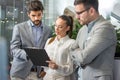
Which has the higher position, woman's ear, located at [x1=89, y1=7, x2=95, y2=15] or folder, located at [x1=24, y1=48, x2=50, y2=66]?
woman's ear, located at [x1=89, y1=7, x2=95, y2=15]

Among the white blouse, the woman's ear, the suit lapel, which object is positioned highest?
the woman's ear

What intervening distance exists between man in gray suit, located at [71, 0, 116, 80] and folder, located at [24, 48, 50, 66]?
0.90ft

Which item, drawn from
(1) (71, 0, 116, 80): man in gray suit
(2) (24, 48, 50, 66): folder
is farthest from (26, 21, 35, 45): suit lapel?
(1) (71, 0, 116, 80): man in gray suit

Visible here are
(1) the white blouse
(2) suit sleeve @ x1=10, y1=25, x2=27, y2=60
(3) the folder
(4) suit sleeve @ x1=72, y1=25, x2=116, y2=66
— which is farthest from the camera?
(2) suit sleeve @ x1=10, y1=25, x2=27, y2=60

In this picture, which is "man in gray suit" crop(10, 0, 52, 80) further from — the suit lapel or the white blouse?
the white blouse

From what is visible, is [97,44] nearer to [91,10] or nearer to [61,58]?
[91,10]

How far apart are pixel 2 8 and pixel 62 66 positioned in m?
2.80

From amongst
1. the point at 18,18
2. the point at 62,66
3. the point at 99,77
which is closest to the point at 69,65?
the point at 62,66

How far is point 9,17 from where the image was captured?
15.2 feet

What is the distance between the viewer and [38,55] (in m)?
2.03

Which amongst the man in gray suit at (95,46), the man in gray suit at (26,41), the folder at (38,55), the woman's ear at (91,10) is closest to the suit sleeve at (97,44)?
the man in gray suit at (95,46)

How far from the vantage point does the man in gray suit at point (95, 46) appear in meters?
1.68

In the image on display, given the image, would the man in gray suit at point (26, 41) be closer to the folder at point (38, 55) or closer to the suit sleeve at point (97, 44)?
the folder at point (38, 55)

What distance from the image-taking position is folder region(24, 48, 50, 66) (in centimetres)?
198
